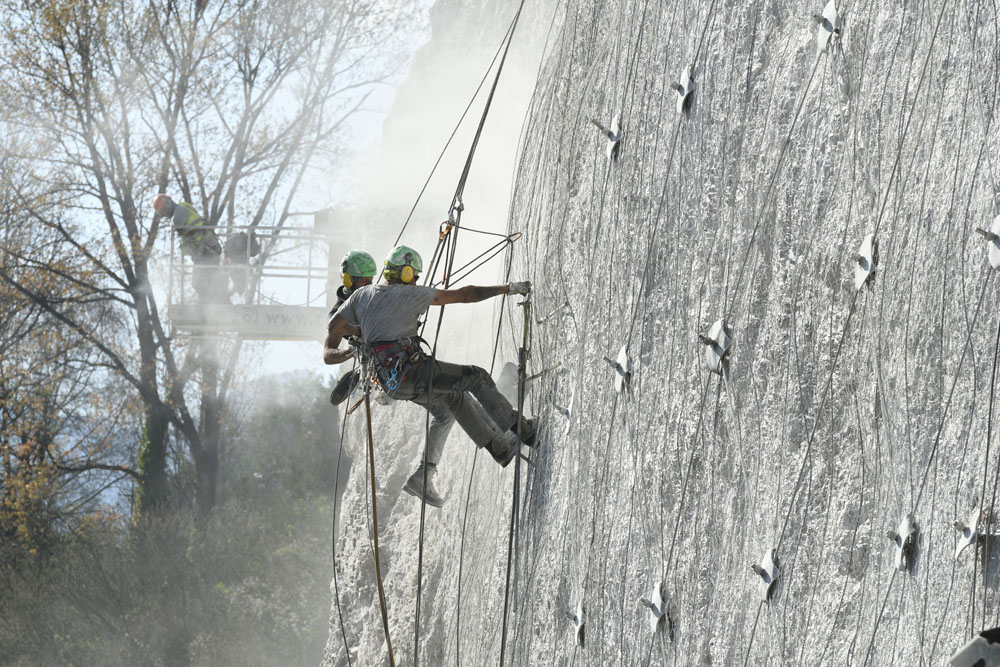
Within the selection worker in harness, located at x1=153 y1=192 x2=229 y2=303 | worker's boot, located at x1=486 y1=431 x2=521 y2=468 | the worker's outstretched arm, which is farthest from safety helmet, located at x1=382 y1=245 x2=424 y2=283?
worker in harness, located at x1=153 y1=192 x2=229 y2=303

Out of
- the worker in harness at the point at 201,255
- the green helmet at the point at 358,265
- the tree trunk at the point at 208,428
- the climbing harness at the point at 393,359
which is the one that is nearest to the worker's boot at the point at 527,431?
the climbing harness at the point at 393,359

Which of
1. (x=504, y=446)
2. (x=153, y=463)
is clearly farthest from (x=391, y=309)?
(x=153, y=463)

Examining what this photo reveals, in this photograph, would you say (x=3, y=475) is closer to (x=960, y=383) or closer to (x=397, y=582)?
(x=397, y=582)

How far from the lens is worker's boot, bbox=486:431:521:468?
239 inches

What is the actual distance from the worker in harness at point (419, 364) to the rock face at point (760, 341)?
248 millimetres

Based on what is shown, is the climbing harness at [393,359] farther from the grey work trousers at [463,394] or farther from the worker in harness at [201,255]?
the worker in harness at [201,255]

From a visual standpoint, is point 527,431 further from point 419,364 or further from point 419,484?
point 419,484

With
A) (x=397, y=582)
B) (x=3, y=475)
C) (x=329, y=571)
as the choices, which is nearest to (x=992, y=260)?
(x=397, y=582)

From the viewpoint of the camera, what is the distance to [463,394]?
19.7 feet

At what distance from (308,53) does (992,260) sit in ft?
61.3

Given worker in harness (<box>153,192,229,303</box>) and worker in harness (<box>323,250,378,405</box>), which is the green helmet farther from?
worker in harness (<box>153,192,229,303</box>)

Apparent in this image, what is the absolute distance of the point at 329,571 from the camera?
16672 millimetres

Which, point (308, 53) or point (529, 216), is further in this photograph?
point (308, 53)

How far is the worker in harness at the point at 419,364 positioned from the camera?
590 centimetres
